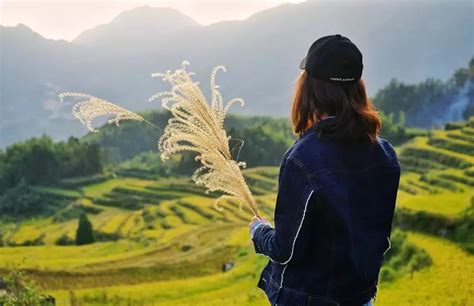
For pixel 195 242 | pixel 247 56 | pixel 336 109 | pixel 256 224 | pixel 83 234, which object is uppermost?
pixel 336 109

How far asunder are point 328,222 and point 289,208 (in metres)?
0.11

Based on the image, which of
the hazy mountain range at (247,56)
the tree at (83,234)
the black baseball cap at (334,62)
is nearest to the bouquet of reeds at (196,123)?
the black baseball cap at (334,62)

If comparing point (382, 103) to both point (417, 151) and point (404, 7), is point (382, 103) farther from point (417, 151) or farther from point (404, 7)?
point (404, 7)

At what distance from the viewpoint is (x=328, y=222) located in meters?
1.53

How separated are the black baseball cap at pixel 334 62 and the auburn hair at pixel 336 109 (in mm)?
19

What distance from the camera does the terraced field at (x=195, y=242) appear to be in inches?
236

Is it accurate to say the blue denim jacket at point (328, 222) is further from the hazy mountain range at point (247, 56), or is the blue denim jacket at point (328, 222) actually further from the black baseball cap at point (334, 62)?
the hazy mountain range at point (247, 56)

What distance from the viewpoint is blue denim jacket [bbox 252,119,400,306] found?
151 centimetres

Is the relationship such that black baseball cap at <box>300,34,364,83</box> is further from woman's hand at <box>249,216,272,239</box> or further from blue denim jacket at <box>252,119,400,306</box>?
woman's hand at <box>249,216,272,239</box>

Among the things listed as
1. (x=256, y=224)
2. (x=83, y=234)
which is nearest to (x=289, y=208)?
(x=256, y=224)

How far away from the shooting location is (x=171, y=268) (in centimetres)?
1838

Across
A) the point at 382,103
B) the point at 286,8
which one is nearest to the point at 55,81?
the point at 286,8

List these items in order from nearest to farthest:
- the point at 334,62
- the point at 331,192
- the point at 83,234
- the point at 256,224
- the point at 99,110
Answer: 1. the point at 331,192
2. the point at 334,62
3. the point at 256,224
4. the point at 99,110
5. the point at 83,234

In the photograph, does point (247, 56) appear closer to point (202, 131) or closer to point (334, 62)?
point (202, 131)
